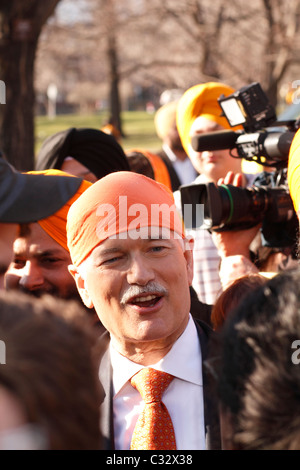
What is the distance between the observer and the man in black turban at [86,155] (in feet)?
12.1

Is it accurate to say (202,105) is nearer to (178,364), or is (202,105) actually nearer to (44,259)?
(44,259)

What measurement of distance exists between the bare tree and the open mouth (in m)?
4.62

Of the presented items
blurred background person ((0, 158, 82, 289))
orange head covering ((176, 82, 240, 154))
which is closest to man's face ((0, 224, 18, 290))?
blurred background person ((0, 158, 82, 289))

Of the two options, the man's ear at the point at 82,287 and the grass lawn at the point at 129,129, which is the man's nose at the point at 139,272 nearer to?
the man's ear at the point at 82,287

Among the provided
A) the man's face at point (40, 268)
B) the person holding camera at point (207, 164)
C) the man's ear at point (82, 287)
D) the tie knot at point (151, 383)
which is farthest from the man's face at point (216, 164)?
the tie knot at point (151, 383)

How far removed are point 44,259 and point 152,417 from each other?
1130 mm

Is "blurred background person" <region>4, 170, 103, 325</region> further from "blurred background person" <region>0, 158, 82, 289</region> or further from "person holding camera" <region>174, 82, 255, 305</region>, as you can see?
"person holding camera" <region>174, 82, 255, 305</region>

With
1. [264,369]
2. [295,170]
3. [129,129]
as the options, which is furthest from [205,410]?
[129,129]

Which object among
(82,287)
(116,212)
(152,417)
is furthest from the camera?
(82,287)

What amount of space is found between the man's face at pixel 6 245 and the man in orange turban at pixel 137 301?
397mm

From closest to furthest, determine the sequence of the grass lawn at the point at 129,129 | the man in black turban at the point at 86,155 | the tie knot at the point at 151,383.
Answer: the tie knot at the point at 151,383 → the man in black turban at the point at 86,155 → the grass lawn at the point at 129,129

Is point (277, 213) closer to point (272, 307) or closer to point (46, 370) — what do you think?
point (272, 307)

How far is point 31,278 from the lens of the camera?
2732 millimetres
